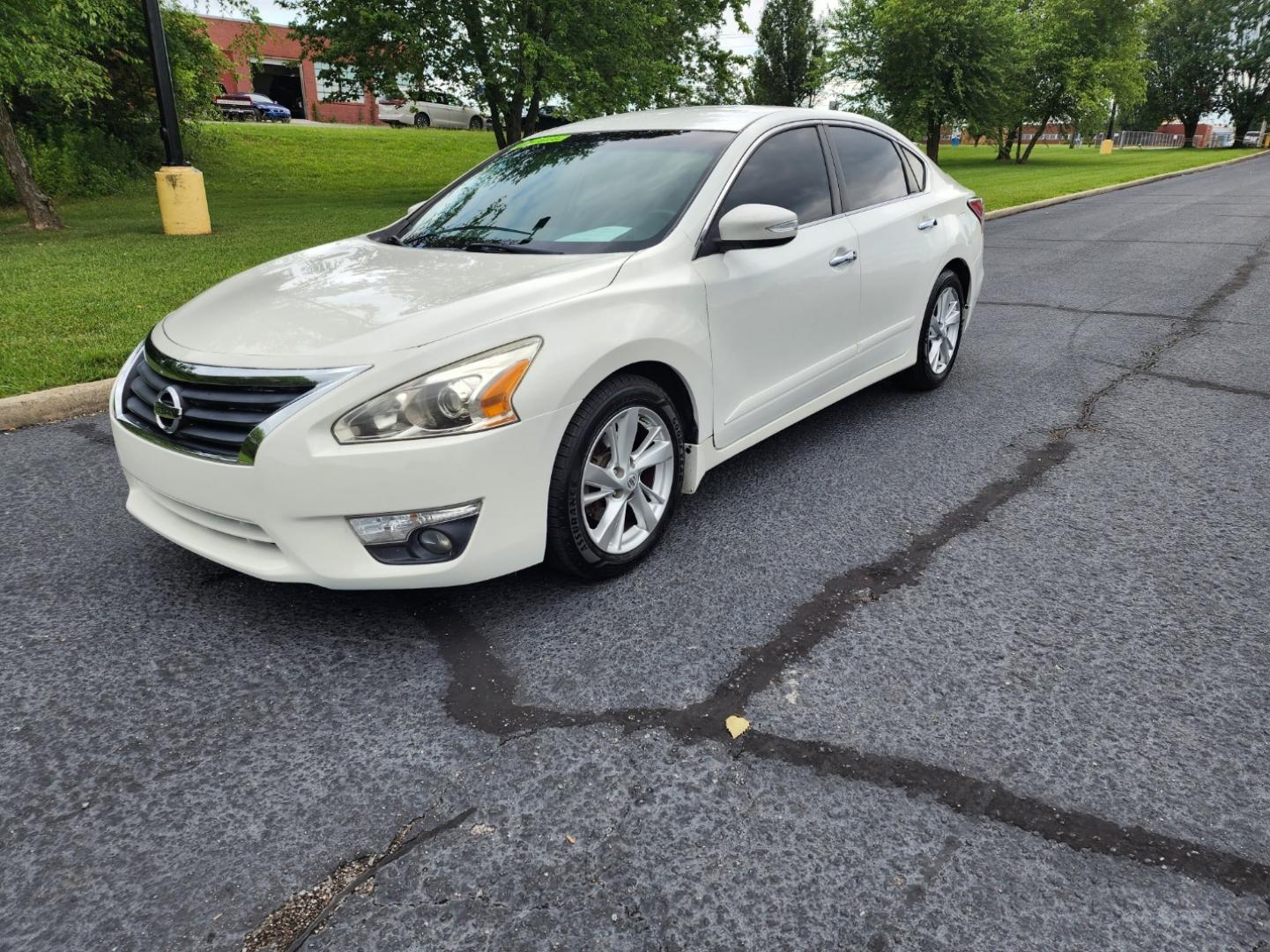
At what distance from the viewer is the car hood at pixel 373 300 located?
2.82 meters

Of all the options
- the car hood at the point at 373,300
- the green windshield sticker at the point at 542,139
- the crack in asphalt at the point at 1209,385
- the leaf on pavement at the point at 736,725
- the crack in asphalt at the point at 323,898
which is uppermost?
the green windshield sticker at the point at 542,139

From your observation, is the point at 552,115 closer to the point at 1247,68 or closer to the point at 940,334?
the point at 940,334

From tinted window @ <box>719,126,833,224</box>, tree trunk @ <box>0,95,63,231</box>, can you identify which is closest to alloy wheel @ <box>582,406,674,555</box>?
tinted window @ <box>719,126,833,224</box>

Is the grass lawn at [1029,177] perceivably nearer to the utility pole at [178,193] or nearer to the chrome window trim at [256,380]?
the utility pole at [178,193]

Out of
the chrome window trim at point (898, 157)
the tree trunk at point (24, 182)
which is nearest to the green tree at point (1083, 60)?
the tree trunk at point (24, 182)

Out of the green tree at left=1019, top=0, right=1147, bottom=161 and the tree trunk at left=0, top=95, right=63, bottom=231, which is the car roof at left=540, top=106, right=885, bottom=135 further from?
the green tree at left=1019, top=0, right=1147, bottom=161

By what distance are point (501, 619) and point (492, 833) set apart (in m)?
1.01

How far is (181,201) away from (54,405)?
8.49m

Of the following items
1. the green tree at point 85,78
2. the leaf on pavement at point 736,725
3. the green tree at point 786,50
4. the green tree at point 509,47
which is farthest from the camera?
the green tree at point 786,50

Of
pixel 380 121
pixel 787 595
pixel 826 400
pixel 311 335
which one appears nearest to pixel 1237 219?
pixel 826 400

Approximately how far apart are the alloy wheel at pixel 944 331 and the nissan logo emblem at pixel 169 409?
4.01 m

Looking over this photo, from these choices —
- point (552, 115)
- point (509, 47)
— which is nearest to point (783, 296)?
point (509, 47)

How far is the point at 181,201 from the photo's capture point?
12.5m

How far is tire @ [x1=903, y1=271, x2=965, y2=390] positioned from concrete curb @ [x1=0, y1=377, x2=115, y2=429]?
4808 mm
